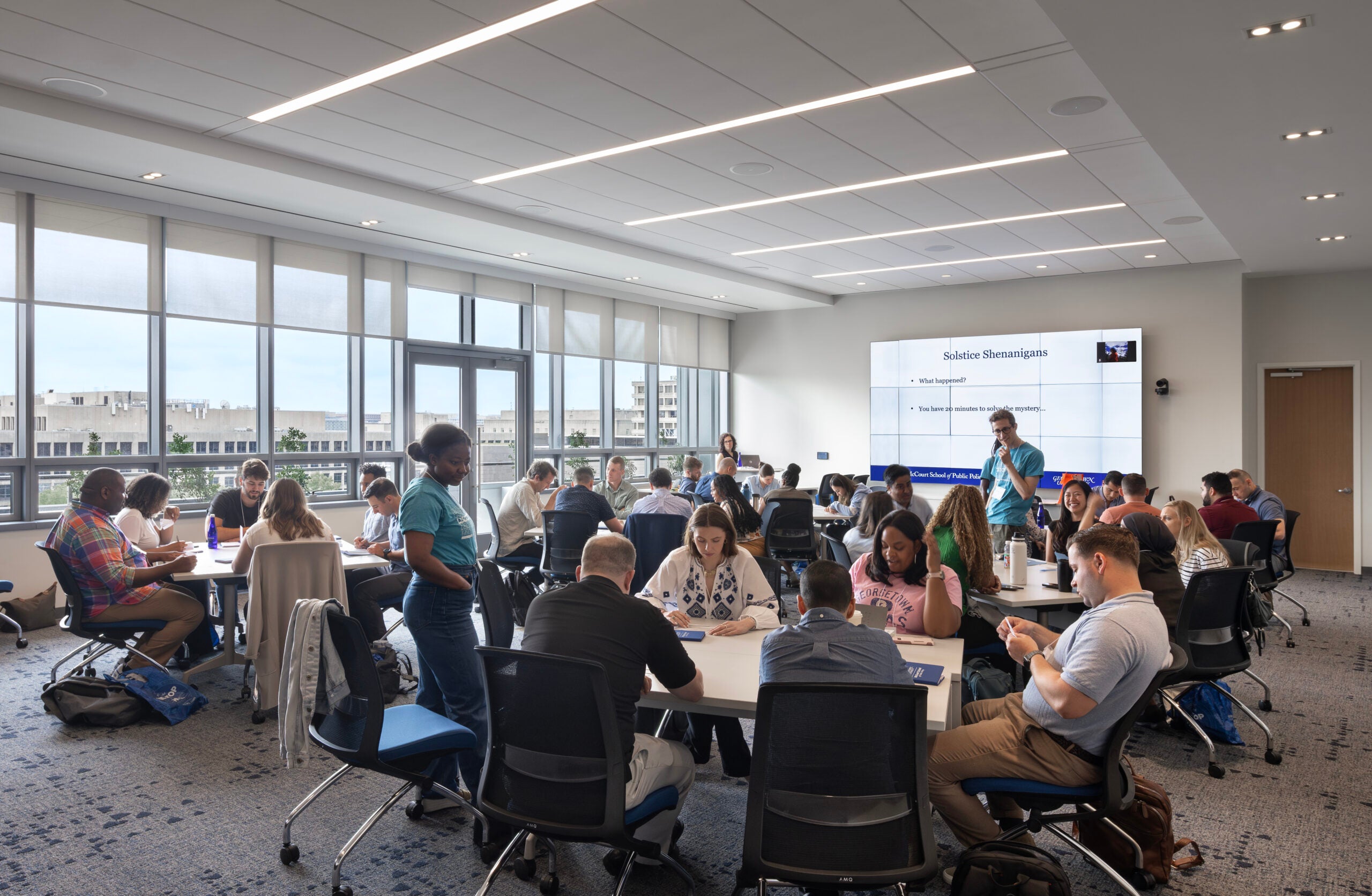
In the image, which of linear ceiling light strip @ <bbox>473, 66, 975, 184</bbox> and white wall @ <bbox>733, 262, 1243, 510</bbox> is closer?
linear ceiling light strip @ <bbox>473, 66, 975, 184</bbox>

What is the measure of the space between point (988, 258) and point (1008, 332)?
68.1 inches

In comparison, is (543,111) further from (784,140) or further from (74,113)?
(74,113)

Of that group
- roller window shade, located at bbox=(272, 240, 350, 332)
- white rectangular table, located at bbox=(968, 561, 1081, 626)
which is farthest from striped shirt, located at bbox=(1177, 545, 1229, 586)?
roller window shade, located at bbox=(272, 240, 350, 332)

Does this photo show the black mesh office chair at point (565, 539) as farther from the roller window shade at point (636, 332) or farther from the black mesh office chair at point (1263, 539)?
the roller window shade at point (636, 332)

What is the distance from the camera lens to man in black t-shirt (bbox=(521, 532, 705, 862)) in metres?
2.52

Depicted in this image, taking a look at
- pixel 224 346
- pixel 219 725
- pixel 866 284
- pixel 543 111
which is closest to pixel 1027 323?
pixel 866 284

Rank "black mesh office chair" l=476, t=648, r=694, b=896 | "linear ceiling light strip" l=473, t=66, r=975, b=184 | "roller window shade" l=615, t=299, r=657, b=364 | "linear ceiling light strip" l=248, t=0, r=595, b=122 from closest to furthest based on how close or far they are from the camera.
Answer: "black mesh office chair" l=476, t=648, r=694, b=896
"linear ceiling light strip" l=248, t=0, r=595, b=122
"linear ceiling light strip" l=473, t=66, r=975, b=184
"roller window shade" l=615, t=299, r=657, b=364

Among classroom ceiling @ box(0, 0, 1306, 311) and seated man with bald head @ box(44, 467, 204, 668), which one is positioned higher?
classroom ceiling @ box(0, 0, 1306, 311)

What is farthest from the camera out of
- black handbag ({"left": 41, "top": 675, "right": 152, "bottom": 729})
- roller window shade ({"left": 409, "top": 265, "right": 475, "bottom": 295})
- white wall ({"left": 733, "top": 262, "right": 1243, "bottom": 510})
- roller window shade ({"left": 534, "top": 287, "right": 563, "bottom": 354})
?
roller window shade ({"left": 534, "top": 287, "right": 563, "bottom": 354})

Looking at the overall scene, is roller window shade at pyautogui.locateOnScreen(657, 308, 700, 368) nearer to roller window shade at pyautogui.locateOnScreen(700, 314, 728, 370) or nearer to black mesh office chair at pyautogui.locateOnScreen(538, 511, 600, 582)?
roller window shade at pyautogui.locateOnScreen(700, 314, 728, 370)

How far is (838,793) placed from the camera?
2.11 meters

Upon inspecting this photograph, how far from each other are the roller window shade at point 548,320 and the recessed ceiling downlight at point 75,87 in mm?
5829

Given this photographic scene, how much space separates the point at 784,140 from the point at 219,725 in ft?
15.6

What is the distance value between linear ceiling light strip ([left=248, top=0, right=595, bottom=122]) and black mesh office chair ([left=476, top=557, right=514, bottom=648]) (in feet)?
8.06
